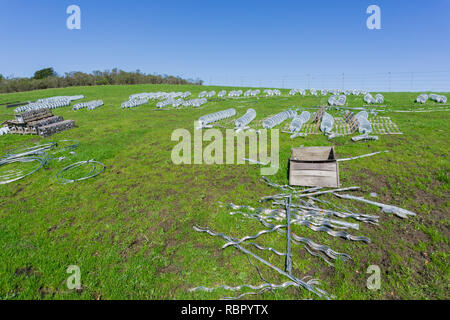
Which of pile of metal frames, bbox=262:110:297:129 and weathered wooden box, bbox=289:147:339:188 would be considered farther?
pile of metal frames, bbox=262:110:297:129

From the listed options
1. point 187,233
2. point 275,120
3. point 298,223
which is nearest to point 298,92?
point 275,120

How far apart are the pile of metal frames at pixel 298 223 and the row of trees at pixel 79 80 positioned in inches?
3017

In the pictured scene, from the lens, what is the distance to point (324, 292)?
366 centimetres

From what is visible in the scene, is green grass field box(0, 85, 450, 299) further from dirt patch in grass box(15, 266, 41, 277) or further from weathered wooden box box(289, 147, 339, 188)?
weathered wooden box box(289, 147, 339, 188)

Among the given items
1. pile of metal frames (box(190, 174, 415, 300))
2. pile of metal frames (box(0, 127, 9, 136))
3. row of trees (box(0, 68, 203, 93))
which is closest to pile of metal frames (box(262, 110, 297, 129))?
pile of metal frames (box(190, 174, 415, 300))

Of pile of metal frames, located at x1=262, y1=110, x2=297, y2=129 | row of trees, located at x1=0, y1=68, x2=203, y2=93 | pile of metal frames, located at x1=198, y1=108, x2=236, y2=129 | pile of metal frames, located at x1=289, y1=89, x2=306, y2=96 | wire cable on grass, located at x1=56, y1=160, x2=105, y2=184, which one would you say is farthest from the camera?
row of trees, located at x1=0, y1=68, x2=203, y2=93

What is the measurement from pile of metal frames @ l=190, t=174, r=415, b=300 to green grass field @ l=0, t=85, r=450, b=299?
13cm

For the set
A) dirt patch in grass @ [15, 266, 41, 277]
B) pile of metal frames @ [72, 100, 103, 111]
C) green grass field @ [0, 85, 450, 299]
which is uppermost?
pile of metal frames @ [72, 100, 103, 111]

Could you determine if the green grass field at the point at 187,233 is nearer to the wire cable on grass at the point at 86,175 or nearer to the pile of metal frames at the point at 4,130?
the wire cable on grass at the point at 86,175

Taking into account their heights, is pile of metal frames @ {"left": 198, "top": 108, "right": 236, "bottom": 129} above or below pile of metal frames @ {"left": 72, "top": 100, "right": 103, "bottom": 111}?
below

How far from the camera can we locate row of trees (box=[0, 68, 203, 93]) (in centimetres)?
A: 5853

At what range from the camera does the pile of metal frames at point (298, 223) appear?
387 cm
